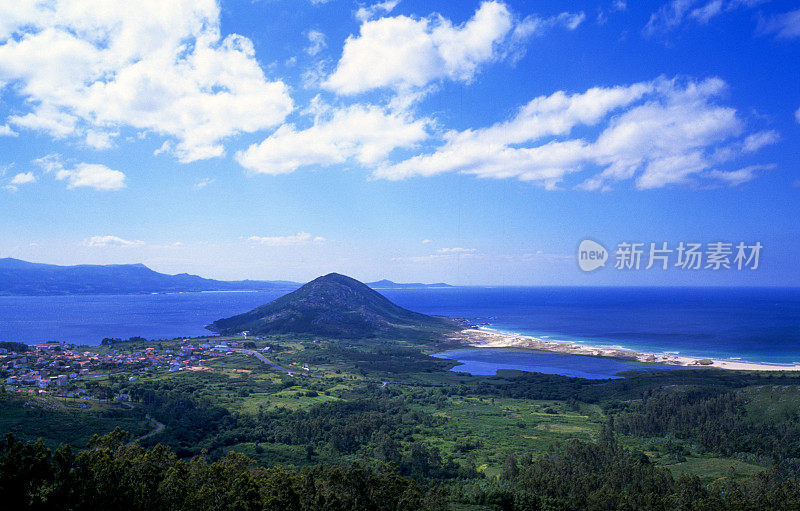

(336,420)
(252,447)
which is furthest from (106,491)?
(336,420)

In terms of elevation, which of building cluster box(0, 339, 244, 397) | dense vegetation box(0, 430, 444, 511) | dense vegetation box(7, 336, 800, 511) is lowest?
building cluster box(0, 339, 244, 397)

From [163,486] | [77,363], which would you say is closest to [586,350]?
[163,486]

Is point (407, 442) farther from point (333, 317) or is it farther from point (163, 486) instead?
point (333, 317)

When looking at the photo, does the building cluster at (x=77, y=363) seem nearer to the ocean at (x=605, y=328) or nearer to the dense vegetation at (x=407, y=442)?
the dense vegetation at (x=407, y=442)

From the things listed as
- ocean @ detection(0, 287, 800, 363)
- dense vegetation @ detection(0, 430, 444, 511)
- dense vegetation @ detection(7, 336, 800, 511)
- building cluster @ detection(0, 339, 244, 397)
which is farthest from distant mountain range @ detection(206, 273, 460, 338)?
dense vegetation @ detection(0, 430, 444, 511)

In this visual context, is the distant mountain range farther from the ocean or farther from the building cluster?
the building cluster
